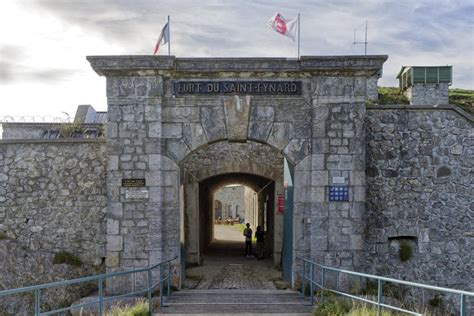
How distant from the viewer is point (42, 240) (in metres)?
9.66

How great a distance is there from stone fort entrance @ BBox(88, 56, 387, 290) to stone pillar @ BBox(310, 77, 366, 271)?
2cm

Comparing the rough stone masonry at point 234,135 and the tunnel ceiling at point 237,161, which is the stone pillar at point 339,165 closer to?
the rough stone masonry at point 234,135

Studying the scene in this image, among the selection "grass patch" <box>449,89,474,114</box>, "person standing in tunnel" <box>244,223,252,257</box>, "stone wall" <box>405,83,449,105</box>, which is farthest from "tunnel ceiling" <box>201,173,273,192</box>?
"grass patch" <box>449,89,474,114</box>

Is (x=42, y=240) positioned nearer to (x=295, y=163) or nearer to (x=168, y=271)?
(x=168, y=271)

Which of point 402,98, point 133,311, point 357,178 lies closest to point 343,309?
point 357,178

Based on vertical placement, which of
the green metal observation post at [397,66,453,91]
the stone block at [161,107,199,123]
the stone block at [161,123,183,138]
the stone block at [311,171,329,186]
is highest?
the green metal observation post at [397,66,453,91]

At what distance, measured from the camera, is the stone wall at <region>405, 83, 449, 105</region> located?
2212 centimetres

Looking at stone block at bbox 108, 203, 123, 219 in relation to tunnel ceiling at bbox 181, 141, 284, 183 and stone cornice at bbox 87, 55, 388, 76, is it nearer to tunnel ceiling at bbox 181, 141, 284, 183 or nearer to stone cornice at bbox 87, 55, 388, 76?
stone cornice at bbox 87, 55, 388, 76

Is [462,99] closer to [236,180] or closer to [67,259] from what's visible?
[236,180]

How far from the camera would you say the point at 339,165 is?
341 inches

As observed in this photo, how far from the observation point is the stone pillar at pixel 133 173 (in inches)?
340

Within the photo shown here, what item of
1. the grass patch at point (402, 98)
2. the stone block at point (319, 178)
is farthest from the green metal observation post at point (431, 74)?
the stone block at point (319, 178)

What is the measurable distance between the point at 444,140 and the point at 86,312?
711 centimetres

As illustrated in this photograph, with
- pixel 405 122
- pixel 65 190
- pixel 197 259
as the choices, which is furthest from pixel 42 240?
pixel 405 122
